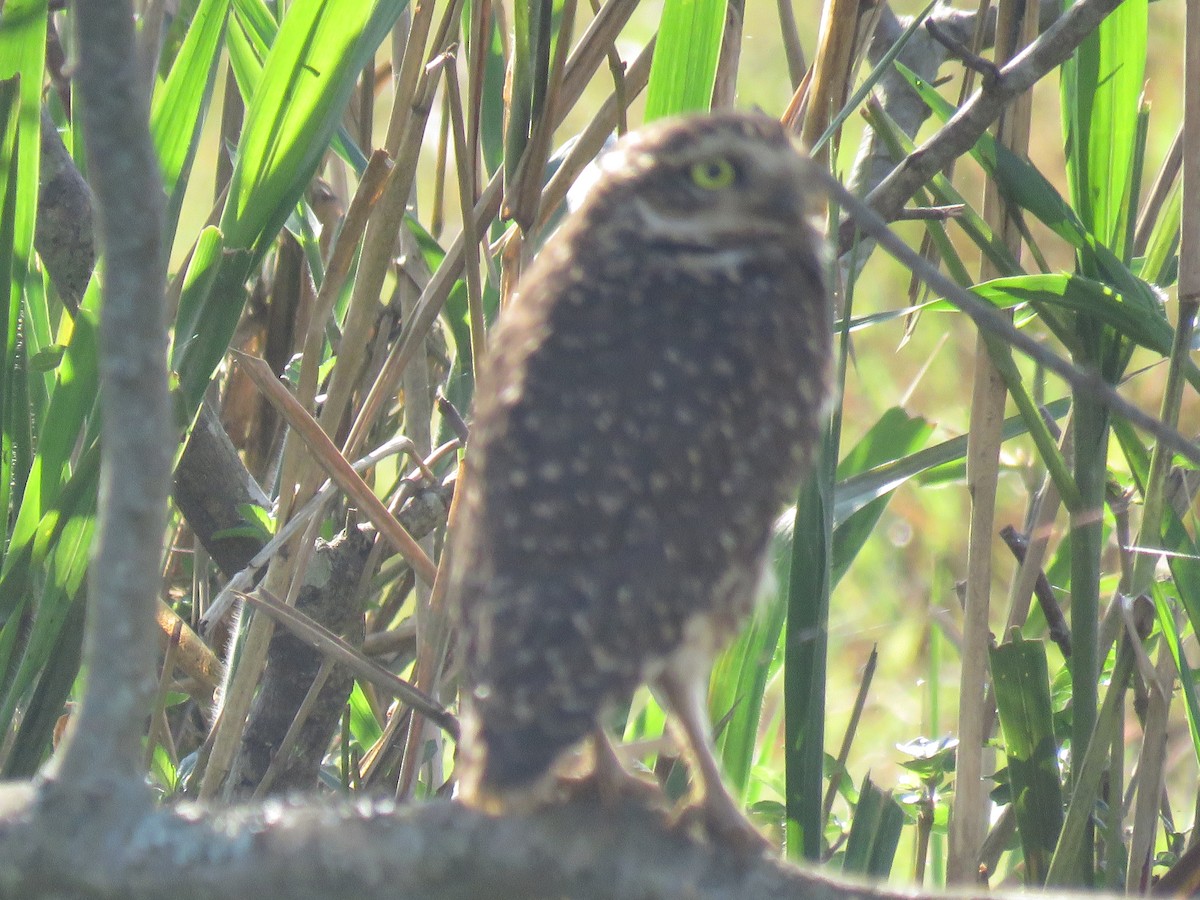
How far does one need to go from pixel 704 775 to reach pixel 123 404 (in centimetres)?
76

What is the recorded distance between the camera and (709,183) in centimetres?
154

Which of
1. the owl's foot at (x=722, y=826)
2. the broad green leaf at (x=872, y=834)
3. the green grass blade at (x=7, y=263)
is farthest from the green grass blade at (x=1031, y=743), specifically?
the green grass blade at (x=7, y=263)

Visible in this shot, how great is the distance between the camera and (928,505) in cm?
555

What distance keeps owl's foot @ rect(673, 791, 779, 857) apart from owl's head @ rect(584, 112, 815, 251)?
24.4 inches

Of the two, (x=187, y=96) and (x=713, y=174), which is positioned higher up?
(x=187, y=96)

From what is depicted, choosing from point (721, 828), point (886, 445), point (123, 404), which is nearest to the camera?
point (123, 404)

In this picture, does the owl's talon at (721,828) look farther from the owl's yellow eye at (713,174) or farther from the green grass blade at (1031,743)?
the owl's yellow eye at (713,174)

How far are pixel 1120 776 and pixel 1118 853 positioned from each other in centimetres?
12

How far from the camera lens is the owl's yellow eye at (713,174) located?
152 centimetres

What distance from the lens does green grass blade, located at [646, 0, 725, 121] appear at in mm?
1697

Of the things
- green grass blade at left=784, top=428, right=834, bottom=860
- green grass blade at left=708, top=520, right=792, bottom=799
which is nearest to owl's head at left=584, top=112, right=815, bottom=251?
Result: green grass blade at left=784, top=428, right=834, bottom=860

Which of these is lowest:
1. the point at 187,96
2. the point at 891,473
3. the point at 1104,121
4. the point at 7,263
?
the point at 891,473

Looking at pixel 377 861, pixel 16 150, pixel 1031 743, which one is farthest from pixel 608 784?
pixel 16 150

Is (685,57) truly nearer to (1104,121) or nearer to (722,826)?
(1104,121)
